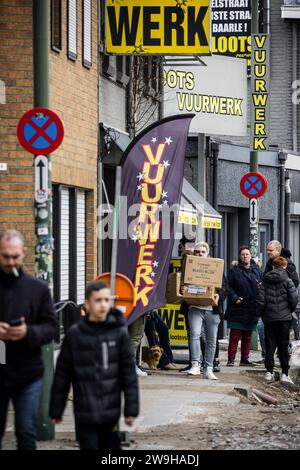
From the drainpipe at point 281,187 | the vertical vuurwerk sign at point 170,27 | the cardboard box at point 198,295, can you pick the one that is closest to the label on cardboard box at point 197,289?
the cardboard box at point 198,295

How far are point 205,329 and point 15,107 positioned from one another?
13.8 feet

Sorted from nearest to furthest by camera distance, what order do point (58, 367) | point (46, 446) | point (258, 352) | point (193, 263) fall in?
1. point (58, 367)
2. point (46, 446)
3. point (193, 263)
4. point (258, 352)

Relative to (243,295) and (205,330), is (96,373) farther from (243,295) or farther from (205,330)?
(243,295)

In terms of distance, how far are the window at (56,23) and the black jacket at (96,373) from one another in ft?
28.7

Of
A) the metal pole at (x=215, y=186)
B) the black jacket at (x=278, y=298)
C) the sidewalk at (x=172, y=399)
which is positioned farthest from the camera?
the metal pole at (x=215, y=186)

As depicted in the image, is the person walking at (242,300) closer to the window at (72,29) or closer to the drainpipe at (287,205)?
the window at (72,29)

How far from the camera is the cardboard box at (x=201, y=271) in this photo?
1756cm

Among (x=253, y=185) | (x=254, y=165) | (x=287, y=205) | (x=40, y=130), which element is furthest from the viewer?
(x=287, y=205)

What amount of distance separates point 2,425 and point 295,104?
30.8 meters

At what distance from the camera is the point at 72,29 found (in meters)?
18.2

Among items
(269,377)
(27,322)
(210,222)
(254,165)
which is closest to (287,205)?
(254,165)

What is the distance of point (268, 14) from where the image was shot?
39156 millimetres
